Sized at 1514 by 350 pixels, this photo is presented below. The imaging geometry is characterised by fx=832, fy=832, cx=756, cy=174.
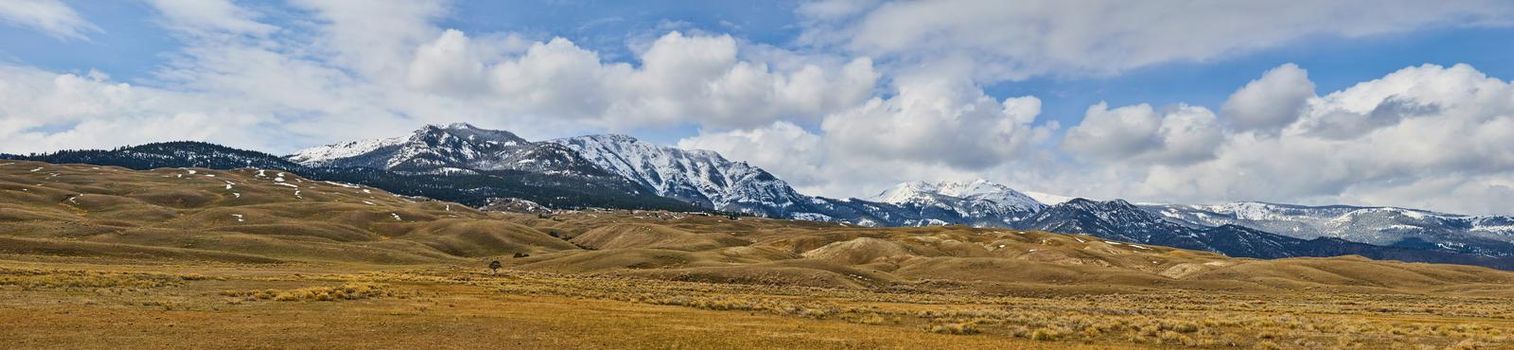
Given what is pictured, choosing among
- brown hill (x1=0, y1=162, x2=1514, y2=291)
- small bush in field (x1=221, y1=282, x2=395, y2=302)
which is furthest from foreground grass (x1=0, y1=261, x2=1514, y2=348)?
brown hill (x1=0, y1=162, x2=1514, y2=291)

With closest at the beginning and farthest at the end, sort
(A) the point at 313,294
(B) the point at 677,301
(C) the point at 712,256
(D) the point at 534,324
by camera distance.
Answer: (D) the point at 534,324, (A) the point at 313,294, (B) the point at 677,301, (C) the point at 712,256

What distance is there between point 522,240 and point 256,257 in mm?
72332

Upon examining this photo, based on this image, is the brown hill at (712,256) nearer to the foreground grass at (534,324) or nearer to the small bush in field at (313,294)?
the foreground grass at (534,324)

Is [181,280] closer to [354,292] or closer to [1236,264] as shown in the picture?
[354,292]

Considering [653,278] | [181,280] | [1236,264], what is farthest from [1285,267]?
[181,280]

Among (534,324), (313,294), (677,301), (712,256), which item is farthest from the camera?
(712,256)

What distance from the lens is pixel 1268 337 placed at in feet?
149

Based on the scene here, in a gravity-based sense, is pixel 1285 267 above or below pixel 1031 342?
above

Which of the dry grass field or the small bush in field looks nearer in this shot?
the dry grass field

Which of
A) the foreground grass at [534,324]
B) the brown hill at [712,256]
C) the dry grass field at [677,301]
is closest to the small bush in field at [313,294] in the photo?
the foreground grass at [534,324]

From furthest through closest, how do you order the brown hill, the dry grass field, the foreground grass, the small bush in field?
the brown hill, the small bush in field, the dry grass field, the foreground grass

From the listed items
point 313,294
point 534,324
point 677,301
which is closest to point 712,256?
point 677,301

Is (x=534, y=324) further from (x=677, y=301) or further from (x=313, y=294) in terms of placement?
(x=677, y=301)

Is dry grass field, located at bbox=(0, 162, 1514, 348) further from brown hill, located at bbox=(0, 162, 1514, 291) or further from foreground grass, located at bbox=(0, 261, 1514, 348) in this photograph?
brown hill, located at bbox=(0, 162, 1514, 291)
